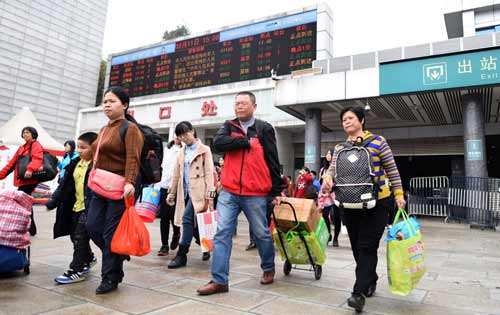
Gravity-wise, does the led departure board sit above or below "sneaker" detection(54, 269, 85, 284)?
above

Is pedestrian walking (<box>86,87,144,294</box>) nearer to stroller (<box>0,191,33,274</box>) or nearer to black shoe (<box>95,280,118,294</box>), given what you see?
black shoe (<box>95,280,118,294</box>)

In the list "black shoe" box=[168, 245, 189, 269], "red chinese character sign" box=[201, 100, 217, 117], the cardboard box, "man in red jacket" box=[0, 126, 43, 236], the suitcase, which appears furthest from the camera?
"red chinese character sign" box=[201, 100, 217, 117]

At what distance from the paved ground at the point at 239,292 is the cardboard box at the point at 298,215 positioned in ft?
1.83

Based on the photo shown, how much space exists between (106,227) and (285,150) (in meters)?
15.9

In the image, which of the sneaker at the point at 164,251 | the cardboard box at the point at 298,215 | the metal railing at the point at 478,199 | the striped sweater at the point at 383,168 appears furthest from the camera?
the metal railing at the point at 478,199

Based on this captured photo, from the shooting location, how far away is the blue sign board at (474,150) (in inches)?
415

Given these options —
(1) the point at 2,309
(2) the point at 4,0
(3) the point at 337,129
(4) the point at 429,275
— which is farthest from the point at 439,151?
(2) the point at 4,0

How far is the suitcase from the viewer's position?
307cm

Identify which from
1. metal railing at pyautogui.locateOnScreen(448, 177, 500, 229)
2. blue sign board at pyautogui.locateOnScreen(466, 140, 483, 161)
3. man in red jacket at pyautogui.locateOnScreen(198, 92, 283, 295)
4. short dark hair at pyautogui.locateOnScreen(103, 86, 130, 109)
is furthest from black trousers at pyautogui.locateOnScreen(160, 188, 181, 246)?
blue sign board at pyautogui.locateOnScreen(466, 140, 483, 161)

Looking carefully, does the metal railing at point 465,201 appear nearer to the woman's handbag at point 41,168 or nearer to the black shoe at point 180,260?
the black shoe at point 180,260

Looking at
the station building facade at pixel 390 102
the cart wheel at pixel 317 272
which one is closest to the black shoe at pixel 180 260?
the cart wheel at pixel 317 272

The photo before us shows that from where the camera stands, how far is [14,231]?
320 centimetres

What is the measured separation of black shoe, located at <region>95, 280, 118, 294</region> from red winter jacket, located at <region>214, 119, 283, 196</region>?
1.26 metres

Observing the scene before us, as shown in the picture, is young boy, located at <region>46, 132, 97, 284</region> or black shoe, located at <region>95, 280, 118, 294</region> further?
young boy, located at <region>46, 132, 97, 284</region>
